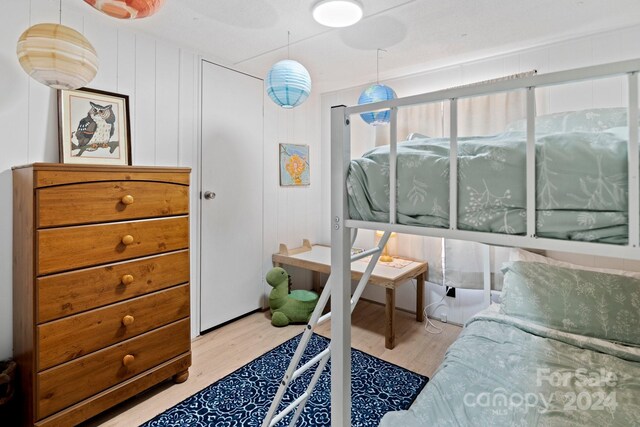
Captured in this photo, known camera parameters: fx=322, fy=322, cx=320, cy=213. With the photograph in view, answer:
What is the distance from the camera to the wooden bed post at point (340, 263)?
1.19 meters

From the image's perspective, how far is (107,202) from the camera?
1805 millimetres

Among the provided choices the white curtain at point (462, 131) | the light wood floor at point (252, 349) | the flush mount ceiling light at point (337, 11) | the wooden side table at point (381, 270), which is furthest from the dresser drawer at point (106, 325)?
the white curtain at point (462, 131)

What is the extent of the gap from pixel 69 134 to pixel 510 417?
2.74 meters

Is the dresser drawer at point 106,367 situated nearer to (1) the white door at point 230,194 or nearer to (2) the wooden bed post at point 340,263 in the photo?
(1) the white door at point 230,194

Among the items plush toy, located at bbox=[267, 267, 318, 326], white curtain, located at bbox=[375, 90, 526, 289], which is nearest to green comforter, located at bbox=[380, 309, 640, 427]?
white curtain, located at bbox=[375, 90, 526, 289]

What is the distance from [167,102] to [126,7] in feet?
4.89

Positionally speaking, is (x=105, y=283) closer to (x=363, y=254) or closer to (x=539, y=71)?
(x=363, y=254)

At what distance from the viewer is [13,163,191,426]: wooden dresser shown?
159 centimetres

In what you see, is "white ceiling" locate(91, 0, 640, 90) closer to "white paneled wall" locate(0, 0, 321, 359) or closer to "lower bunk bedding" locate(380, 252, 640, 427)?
"white paneled wall" locate(0, 0, 321, 359)

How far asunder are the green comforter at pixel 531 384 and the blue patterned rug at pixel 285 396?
1.81ft

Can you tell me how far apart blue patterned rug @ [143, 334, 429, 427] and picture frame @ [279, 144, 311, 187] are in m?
1.87

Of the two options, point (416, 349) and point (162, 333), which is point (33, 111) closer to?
point (162, 333)

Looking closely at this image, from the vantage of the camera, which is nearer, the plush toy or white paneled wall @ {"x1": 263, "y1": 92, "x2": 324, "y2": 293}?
the plush toy

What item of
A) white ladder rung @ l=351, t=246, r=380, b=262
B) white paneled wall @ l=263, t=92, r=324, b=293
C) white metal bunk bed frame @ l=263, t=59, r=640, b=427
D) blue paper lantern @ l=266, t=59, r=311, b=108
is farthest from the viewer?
white paneled wall @ l=263, t=92, r=324, b=293
